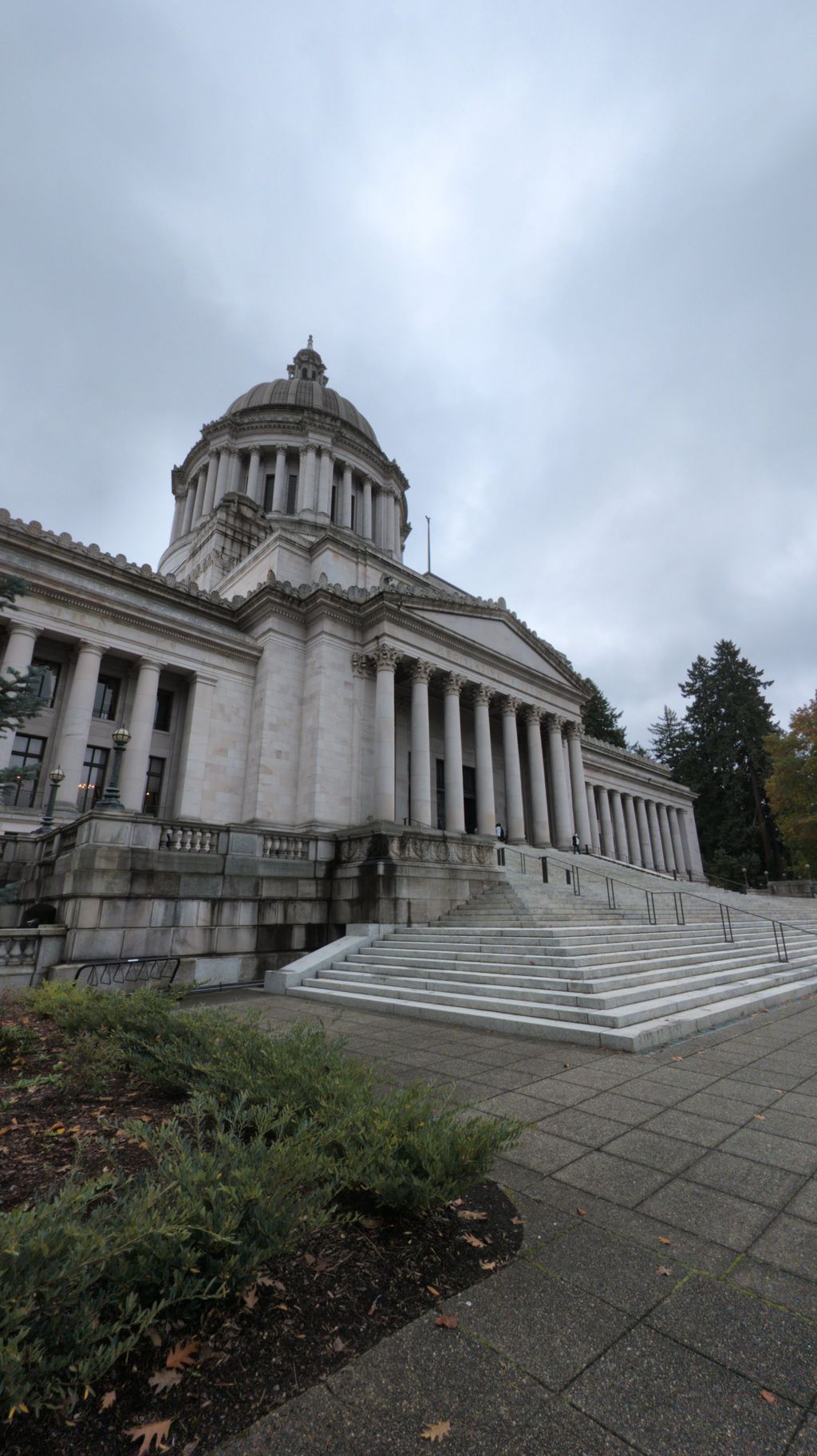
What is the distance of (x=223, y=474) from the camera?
4884 centimetres

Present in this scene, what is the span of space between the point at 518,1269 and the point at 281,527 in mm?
45809

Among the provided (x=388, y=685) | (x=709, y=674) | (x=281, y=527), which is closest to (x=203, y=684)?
(x=388, y=685)

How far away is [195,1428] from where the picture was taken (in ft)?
7.75

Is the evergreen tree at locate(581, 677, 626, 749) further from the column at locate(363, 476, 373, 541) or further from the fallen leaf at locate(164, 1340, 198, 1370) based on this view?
the fallen leaf at locate(164, 1340, 198, 1370)

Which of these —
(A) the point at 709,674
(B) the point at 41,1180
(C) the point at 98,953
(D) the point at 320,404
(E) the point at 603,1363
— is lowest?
(E) the point at 603,1363

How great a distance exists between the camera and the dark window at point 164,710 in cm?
2856

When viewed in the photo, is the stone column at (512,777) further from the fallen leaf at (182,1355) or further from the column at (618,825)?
the fallen leaf at (182,1355)

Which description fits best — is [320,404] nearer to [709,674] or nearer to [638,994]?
[709,674]

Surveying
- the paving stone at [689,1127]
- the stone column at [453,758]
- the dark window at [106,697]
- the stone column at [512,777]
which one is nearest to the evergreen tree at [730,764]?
the stone column at [512,777]

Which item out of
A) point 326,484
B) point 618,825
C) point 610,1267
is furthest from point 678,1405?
point 326,484

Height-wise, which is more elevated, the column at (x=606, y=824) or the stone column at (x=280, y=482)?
the stone column at (x=280, y=482)

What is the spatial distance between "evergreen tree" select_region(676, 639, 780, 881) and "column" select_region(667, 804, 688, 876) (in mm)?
4816

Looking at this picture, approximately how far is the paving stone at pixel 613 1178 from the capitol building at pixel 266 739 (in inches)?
392

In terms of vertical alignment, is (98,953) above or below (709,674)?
below
